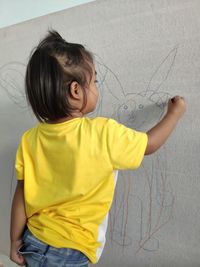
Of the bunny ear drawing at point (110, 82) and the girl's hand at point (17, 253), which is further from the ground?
the bunny ear drawing at point (110, 82)

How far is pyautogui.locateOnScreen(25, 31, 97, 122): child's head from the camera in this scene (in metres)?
0.57

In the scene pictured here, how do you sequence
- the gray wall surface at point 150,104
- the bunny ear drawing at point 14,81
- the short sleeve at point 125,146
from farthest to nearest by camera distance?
1. the bunny ear drawing at point 14,81
2. the gray wall surface at point 150,104
3. the short sleeve at point 125,146

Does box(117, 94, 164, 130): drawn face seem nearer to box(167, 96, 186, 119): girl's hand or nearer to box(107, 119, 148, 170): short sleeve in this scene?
box(167, 96, 186, 119): girl's hand

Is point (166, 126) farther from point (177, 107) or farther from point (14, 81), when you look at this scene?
point (14, 81)

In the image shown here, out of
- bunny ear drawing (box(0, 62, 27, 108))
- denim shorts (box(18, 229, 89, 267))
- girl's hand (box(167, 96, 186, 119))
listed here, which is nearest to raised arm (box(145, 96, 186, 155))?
girl's hand (box(167, 96, 186, 119))

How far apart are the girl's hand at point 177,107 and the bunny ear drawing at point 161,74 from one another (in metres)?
0.07

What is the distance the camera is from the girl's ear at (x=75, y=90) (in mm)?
577

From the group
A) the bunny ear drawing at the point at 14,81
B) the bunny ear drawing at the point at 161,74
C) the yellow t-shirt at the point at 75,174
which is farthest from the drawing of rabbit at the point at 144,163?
the bunny ear drawing at the point at 14,81

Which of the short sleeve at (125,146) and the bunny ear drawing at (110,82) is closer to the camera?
the short sleeve at (125,146)

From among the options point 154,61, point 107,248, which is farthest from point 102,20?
point 107,248

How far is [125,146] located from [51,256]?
0.86ft

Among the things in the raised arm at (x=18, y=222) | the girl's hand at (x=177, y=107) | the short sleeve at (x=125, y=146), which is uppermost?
the girl's hand at (x=177, y=107)

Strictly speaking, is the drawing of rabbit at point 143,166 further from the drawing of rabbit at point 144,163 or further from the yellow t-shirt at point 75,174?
the yellow t-shirt at point 75,174

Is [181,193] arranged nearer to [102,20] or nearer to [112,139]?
[112,139]
